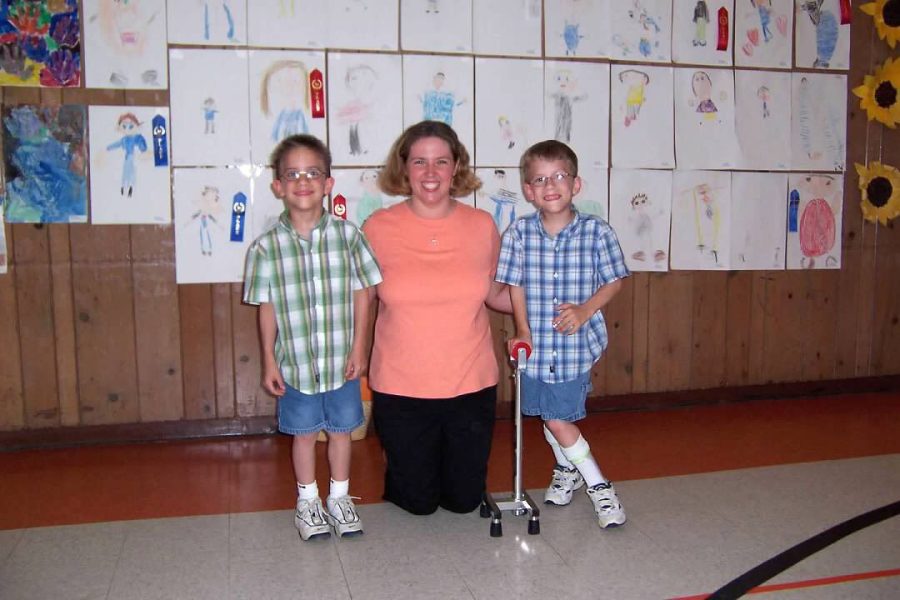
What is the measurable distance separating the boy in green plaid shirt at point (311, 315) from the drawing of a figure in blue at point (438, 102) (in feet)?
4.29

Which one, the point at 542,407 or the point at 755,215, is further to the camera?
the point at 755,215

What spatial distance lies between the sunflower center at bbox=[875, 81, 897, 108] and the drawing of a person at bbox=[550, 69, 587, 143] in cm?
168

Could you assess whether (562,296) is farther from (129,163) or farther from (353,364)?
(129,163)

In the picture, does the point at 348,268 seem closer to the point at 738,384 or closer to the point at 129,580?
the point at 129,580

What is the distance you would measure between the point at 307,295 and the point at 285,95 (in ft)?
4.73

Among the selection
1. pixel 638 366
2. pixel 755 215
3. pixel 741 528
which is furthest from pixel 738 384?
pixel 741 528

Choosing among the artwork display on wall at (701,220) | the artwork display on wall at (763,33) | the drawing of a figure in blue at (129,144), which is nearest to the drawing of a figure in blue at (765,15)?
the artwork display on wall at (763,33)

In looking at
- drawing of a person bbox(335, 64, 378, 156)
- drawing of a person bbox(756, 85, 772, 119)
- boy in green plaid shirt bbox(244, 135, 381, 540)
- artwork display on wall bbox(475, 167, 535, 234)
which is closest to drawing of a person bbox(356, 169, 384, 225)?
drawing of a person bbox(335, 64, 378, 156)

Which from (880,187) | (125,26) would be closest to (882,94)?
(880,187)

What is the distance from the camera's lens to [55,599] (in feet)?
6.62

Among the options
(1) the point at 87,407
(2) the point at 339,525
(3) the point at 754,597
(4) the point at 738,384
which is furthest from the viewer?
(4) the point at 738,384

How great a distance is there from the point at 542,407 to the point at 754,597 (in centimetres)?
84

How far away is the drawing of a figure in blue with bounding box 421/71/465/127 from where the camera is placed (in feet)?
12.0

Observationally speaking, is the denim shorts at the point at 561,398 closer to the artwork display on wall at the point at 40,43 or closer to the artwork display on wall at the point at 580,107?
the artwork display on wall at the point at 580,107
